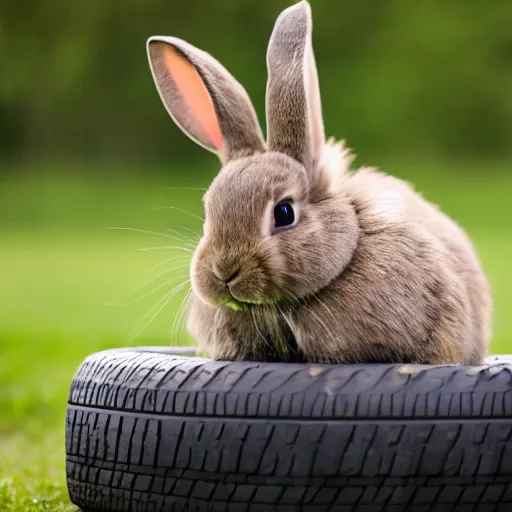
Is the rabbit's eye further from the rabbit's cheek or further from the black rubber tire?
the black rubber tire

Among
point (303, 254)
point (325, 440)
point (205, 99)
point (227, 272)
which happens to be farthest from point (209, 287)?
A: point (205, 99)

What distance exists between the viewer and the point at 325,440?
2471 mm

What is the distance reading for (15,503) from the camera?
3.16 metres

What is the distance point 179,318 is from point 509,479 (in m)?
1.01

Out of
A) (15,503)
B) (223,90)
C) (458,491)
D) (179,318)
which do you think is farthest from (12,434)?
(458,491)

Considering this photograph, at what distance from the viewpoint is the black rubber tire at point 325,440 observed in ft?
8.10

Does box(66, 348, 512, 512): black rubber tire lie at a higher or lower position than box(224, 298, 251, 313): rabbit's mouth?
lower

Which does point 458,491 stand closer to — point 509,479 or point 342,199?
point 509,479

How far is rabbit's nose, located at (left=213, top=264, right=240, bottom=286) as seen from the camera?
2.56 metres

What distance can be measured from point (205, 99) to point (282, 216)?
0.58 metres

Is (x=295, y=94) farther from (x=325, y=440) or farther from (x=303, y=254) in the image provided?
(x=325, y=440)

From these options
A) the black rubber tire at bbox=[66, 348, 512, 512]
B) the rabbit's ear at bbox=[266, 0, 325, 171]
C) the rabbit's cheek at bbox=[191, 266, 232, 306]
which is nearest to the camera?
the black rubber tire at bbox=[66, 348, 512, 512]

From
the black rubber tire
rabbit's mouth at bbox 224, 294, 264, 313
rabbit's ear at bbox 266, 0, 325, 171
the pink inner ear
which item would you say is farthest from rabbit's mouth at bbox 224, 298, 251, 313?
the pink inner ear

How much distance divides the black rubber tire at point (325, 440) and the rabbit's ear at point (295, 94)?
24.0 inches
